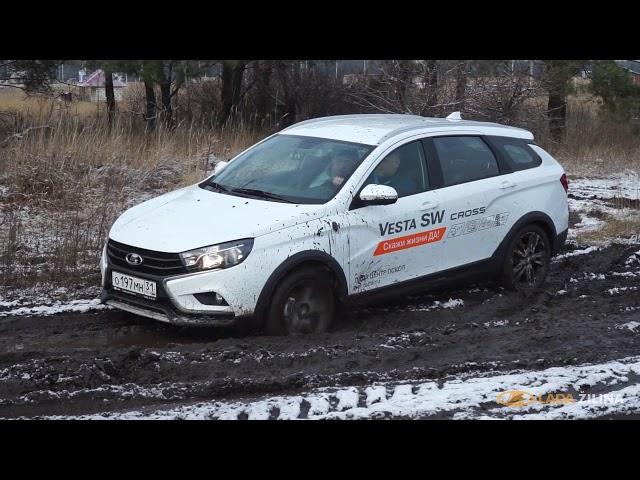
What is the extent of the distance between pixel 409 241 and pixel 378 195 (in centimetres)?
59

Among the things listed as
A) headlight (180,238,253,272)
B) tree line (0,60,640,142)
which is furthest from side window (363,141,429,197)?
tree line (0,60,640,142)

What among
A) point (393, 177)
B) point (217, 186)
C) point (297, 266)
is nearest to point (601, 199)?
point (393, 177)

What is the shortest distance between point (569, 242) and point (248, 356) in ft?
18.9

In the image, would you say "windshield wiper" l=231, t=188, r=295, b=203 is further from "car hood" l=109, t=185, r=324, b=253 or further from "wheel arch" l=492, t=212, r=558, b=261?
"wheel arch" l=492, t=212, r=558, b=261

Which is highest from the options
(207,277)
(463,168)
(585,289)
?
(463,168)

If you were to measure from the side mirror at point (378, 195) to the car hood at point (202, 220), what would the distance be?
40cm

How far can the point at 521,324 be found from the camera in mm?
7559

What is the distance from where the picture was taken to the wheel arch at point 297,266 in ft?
21.6

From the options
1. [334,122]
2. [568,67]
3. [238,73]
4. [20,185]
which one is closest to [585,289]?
[334,122]

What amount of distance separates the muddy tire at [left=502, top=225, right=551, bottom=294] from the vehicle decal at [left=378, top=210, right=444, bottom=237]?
3.57ft

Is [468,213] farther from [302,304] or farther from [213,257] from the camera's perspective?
[213,257]

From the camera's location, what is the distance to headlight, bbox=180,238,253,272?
6496 millimetres

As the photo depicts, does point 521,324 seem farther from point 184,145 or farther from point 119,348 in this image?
point 184,145

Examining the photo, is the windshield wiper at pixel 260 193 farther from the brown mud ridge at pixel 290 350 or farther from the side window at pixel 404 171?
the brown mud ridge at pixel 290 350
